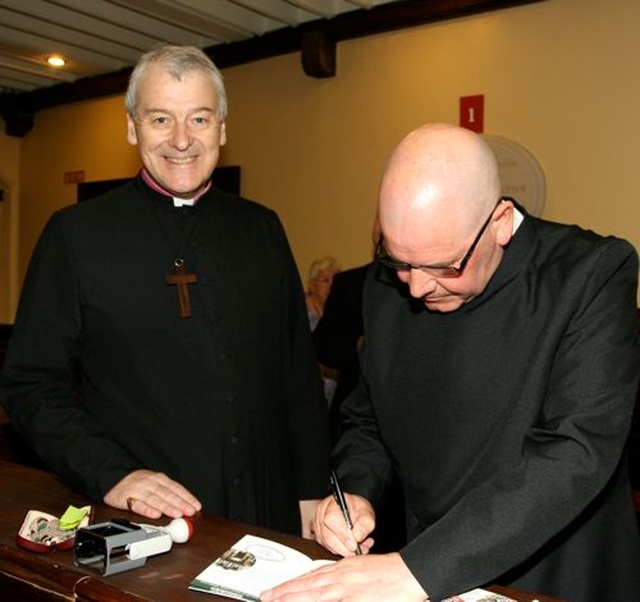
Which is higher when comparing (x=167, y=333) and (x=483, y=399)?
(x=167, y=333)

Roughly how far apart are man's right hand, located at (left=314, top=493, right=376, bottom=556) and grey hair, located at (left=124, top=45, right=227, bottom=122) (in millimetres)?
1218

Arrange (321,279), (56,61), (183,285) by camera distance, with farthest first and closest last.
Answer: (56,61), (321,279), (183,285)

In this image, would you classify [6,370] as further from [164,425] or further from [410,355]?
[410,355]

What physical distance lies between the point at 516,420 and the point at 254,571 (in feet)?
2.20

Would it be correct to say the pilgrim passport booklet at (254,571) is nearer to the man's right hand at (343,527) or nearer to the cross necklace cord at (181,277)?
the man's right hand at (343,527)

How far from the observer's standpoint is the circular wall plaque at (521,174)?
5.84 m

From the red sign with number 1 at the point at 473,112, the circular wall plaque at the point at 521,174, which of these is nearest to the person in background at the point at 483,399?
the circular wall plaque at the point at 521,174

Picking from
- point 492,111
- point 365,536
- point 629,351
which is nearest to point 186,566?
point 365,536

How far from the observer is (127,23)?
700cm

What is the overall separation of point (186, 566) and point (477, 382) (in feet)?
2.55

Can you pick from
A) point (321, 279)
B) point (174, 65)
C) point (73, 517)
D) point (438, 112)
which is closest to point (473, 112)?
point (438, 112)

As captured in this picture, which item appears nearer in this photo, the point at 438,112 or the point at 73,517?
the point at 73,517

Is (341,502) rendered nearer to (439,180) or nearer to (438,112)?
(439,180)

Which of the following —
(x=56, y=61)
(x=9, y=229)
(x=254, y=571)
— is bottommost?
(x=254, y=571)
